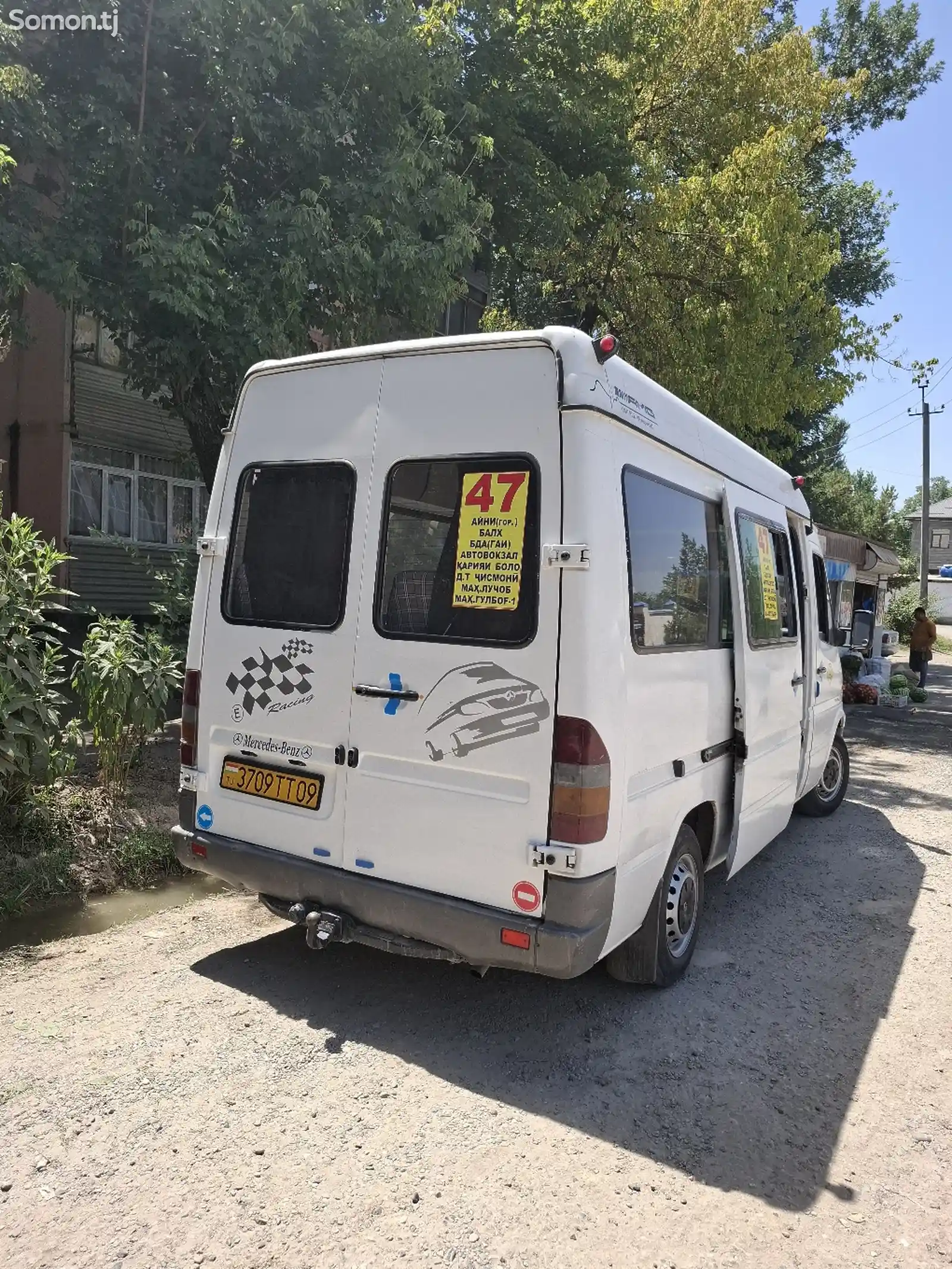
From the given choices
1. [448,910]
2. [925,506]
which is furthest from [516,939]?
[925,506]

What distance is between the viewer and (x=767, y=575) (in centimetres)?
510

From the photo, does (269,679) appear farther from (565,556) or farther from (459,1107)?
(459,1107)

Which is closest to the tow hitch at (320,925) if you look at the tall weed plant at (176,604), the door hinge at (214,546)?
the door hinge at (214,546)

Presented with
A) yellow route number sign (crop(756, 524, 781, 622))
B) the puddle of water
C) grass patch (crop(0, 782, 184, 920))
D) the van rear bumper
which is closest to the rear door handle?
the van rear bumper

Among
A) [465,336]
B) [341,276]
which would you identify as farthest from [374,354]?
[341,276]

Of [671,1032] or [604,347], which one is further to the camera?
[671,1032]

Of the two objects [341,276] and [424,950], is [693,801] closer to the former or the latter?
[424,950]

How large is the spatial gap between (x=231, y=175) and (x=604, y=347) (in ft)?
22.2

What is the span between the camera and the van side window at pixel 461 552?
3.22 m

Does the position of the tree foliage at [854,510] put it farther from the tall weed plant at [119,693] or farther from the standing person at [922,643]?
the tall weed plant at [119,693]

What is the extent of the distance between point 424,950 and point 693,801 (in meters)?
1.44

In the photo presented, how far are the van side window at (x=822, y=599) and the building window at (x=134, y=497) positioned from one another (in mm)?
9929

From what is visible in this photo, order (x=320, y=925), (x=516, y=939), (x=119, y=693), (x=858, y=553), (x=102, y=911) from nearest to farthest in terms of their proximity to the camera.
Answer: (x=516, y=939)
(x=320, y=925)
(x=102, y=911)
(x=119, y=693)
(x=858, y=553)

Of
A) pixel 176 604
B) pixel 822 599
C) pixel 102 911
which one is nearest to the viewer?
pixel 102 911
